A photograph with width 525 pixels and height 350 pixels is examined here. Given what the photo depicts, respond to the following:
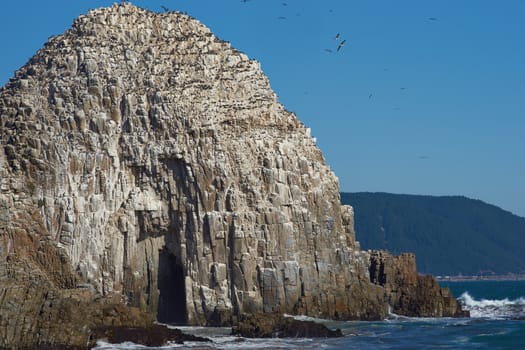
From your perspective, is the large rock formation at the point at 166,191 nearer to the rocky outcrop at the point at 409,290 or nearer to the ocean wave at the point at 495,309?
the rocky outcrop at the point at 409,290

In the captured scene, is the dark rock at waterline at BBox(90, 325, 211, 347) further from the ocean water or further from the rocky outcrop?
A: the rocky outcrop

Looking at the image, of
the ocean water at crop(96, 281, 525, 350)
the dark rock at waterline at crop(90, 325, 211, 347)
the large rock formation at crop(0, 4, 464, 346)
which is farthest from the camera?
the large rock formation at crop(0, 4, 464, 346)

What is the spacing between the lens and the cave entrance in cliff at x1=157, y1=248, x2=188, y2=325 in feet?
235

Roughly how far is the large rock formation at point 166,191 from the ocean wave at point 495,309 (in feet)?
39.1

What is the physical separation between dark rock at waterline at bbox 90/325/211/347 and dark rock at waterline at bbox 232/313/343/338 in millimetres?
4221

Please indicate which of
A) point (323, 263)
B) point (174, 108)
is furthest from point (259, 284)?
point (174, 108)

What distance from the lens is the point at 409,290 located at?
80062 mm

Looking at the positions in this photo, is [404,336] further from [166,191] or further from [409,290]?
[409,290]

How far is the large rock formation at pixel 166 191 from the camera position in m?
69.1

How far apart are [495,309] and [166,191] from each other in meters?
31.9

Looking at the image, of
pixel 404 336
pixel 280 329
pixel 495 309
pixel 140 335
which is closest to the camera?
pixel 140 335

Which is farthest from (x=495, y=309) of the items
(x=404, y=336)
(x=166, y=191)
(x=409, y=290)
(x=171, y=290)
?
(x=166, y=191)

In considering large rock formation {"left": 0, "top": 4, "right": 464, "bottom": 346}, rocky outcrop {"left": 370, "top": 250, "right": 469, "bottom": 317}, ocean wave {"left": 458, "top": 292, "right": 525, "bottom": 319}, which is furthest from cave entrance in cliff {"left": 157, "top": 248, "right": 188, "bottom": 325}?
ocean wave {"left": 458, "top": 292, "right": 525, "bottom": 319}

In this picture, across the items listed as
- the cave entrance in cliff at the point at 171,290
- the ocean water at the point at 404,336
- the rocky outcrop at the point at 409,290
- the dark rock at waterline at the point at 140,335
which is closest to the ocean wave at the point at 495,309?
the rocky outcrop at the point at 409,290
